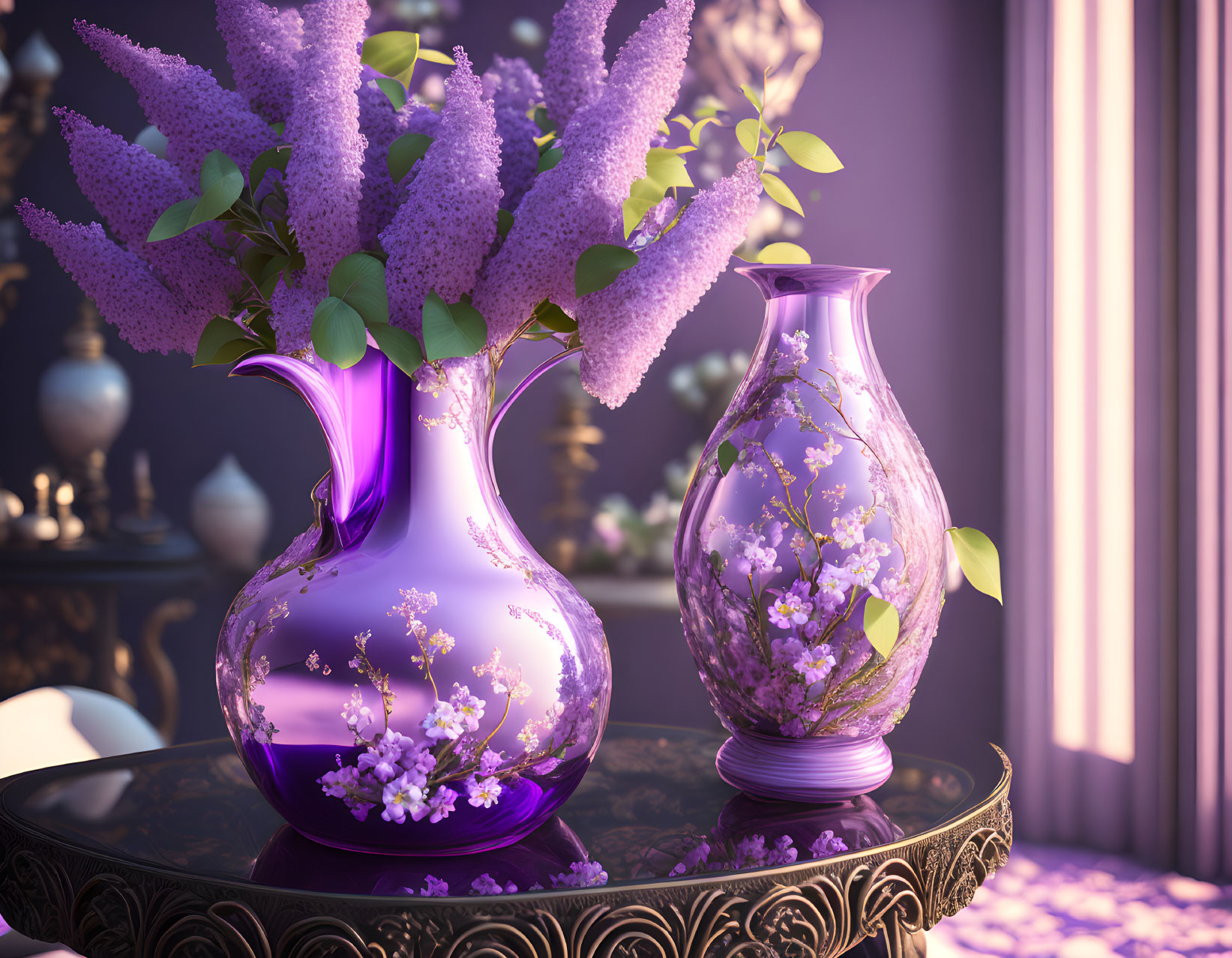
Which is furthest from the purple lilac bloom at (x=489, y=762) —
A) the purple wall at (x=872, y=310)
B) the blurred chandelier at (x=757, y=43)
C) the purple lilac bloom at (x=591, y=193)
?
the blurred chandelier at (x=757, y=43)

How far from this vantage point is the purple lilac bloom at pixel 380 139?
0.54 meters

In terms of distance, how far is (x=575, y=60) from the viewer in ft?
1.95

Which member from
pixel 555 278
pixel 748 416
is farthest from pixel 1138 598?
pixel 555 278

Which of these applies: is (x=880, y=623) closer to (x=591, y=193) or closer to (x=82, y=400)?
(x=591, y=193)

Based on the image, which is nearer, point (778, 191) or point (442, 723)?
point (442, 723)

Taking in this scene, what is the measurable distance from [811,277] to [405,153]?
25cm

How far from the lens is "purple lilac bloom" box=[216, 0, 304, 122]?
0.56m

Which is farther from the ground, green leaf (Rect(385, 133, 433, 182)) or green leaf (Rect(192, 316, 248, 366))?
green leaf (Rect(385, 133, 433, 182))

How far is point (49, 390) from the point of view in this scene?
2320 mm

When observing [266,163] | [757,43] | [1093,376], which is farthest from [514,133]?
[757,43]

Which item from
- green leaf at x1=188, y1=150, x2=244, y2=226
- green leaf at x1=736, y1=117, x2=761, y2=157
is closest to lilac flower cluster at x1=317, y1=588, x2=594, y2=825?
green leaf at x1=188, y1=150, x2=244, y2=226

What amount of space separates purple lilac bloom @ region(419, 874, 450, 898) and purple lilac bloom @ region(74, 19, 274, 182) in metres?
0.37

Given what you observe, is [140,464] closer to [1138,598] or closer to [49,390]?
[49,390]

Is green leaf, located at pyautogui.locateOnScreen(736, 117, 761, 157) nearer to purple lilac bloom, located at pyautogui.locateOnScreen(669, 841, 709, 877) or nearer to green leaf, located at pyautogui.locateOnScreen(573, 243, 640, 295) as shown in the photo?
green leaf, located at pyautogui.locateOnScreen(573, 243, 640, 295)
